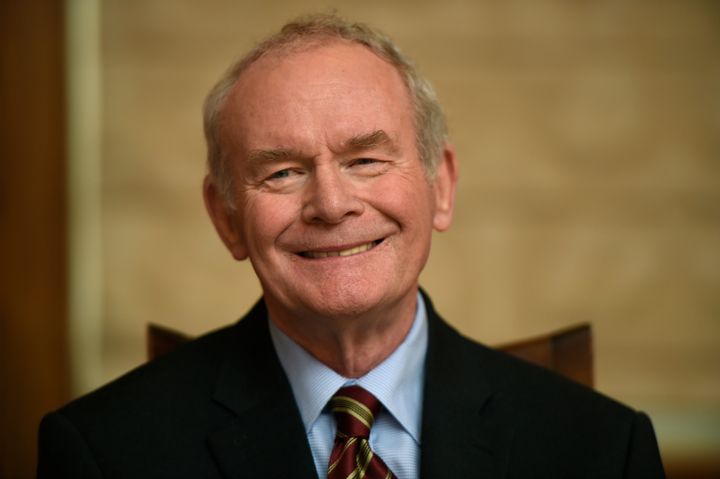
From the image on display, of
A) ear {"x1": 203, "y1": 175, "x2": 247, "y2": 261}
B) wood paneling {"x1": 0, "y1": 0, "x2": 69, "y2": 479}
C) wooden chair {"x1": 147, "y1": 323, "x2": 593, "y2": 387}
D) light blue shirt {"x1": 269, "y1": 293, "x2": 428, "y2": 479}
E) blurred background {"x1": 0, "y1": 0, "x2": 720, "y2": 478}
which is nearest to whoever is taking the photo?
light blue shirt {"x1": 269, "y1": 293, "x2": 428, "y2": 479}

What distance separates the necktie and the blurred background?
1699mm

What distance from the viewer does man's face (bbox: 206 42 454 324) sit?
193 centimetres

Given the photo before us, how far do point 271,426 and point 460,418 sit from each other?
1.48 feet

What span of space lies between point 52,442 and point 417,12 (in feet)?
7.94

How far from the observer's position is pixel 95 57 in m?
3.67

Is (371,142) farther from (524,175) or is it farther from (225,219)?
(524,175)

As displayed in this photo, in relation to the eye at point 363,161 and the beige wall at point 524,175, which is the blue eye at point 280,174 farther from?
the beige wall at point 524,175

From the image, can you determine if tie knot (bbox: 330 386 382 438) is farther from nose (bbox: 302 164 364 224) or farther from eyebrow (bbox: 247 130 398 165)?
eyebrow (bbox: 247 130 398 165)

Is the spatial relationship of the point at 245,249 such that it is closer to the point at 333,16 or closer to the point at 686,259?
the point at 333,16

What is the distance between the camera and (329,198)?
1.89 m

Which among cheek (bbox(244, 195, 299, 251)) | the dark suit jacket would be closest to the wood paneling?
the dark suit jacket

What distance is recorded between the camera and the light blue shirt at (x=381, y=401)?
2.01 m

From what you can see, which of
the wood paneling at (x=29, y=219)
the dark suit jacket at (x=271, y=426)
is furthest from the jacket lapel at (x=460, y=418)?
the wood paneling at (x=29, y=219)

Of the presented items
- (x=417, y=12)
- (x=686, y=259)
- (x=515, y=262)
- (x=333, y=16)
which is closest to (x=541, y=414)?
(x=333, y=16)
